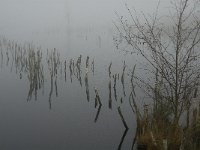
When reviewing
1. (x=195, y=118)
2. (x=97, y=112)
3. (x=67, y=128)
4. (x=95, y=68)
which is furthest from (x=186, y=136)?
(x=95, y=68)

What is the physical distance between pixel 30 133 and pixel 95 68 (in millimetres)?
12039

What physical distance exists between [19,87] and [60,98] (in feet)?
12.6

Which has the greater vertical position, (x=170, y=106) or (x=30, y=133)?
(x=170, y=106)

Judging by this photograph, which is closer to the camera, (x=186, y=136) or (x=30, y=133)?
(x=186, y=136)

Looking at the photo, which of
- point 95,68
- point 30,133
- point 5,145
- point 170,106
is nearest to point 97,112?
point 30,133

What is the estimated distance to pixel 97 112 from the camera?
14883mm

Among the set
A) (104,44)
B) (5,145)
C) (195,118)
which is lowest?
(5,145)

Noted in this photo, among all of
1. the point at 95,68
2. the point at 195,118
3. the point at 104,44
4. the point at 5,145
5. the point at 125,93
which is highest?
the point at 104,44

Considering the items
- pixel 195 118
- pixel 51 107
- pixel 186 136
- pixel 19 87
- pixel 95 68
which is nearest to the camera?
pixel 186 136

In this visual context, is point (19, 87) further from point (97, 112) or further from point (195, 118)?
point (195, 118)

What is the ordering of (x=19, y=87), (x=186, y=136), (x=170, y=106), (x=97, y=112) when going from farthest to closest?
1. (x=19, y=87)
2. (x=97, y=112)
3. (x=170, y=106)
4. (x=186, y=136)

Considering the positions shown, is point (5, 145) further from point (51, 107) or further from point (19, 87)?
point (19, 87)

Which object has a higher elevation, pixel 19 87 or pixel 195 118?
pixel 19 87

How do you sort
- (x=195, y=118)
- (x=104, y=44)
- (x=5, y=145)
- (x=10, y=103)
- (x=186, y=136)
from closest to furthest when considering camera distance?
(x=186, y=136)
(x=195, y=118)
(x=5, y=145)
(x=10, y=103)
(x=104, y=44)
